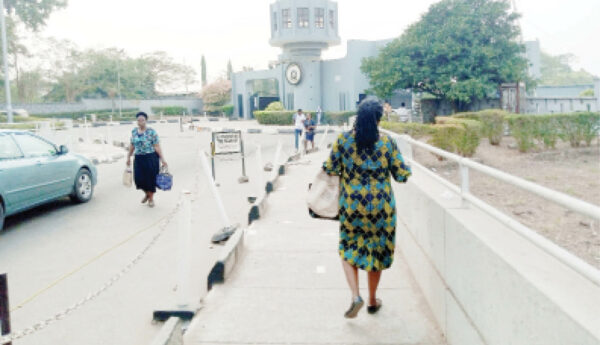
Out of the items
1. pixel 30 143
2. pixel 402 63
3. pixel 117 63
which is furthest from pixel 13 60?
pixel 30 143

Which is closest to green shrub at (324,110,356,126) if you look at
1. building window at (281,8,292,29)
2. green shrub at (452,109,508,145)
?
building window at (281,8,292,29)

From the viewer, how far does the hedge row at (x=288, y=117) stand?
130 ft

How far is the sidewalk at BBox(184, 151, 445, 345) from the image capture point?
4.14 m

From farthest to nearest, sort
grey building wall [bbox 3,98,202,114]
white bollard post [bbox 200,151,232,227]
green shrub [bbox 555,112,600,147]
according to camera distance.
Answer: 1. grey building wall [bbox 3,98,202,114]
2. green shrub [bbox 555,112,600,147]
3. white bollard post [bbox 200,151,232,227]

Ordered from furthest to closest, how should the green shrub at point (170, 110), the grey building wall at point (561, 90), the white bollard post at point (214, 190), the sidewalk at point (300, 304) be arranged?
the green shrub at point (170, 110) → the grey building wall at point (561, 90) → the white bollard post at point (214, 190) → the sidewalk at point (300, 304)

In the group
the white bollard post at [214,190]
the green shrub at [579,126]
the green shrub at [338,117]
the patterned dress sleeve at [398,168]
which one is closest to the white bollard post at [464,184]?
the patterned dress sleeve at [398,168]

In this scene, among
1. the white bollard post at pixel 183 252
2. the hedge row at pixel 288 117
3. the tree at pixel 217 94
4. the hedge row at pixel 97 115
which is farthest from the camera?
the tree at pixel 217 94

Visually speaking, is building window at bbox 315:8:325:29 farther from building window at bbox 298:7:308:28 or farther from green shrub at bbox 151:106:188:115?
green shrub at bbox 151:106:188:115

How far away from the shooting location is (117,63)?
69938 millimetres

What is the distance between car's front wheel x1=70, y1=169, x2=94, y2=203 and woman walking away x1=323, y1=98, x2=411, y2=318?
7392 millimetres

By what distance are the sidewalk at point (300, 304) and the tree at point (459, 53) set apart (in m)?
22.2

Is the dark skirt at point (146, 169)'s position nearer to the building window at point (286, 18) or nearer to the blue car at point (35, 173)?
the blue car at point (35, 173)

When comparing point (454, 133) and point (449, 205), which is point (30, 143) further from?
point (454, 133)

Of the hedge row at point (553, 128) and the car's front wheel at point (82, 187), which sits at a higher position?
the hedge row at point (553, 128)
